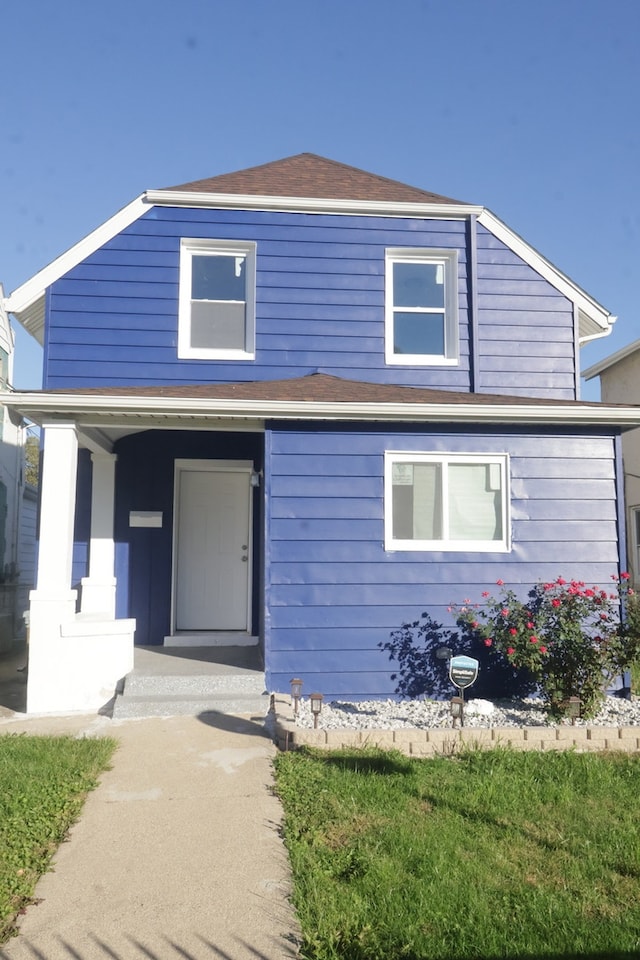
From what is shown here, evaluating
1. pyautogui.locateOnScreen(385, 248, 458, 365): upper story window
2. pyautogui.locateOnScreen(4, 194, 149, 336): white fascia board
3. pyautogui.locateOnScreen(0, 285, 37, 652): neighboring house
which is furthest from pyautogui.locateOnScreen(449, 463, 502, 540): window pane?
pyautogui.locateOnScreen(0, 285, 37, 652): neighboring house

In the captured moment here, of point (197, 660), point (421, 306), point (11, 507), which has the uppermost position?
point (421, 306)

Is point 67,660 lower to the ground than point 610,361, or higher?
lower

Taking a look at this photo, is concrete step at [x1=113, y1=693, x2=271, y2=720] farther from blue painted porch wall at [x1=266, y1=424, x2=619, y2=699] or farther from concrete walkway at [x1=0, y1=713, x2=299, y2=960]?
concrete walkway at [x1=0, y1=713, x2=299, y2=960]

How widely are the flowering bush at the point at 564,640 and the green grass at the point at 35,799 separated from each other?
3637 millimetres

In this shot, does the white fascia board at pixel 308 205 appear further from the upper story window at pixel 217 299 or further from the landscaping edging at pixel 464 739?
the landscaping edging at pixel 464 739

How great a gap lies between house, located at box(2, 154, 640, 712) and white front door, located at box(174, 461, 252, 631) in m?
0.03

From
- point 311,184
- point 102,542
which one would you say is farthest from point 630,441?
point 102,542

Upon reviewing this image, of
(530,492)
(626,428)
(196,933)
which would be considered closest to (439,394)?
(530,492)

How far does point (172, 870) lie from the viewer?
3.56 meters

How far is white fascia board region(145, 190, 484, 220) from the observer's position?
8875 mm

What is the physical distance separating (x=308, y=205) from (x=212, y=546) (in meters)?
4.56

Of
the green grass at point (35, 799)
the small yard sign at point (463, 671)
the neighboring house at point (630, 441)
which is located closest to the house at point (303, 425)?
the small yard sign at point (463, 671)

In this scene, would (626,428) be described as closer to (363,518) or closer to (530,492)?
(530,492)

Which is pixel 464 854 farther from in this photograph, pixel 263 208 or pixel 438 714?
pixel 263 208
